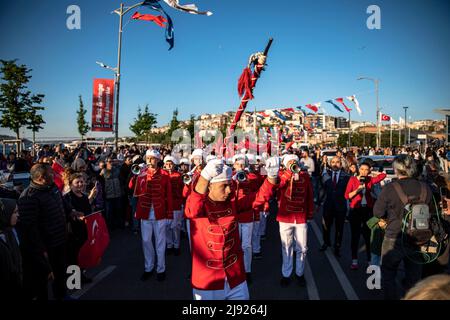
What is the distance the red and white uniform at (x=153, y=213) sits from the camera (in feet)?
17.5

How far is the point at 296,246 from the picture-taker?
505cm

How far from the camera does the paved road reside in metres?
4.56

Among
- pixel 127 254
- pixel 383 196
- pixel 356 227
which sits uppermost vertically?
pixel 383 196

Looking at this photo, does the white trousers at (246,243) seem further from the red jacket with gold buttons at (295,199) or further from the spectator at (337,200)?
the spectator at (337,200)

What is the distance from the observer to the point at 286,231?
200 inches

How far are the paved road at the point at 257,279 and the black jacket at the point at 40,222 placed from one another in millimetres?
1275

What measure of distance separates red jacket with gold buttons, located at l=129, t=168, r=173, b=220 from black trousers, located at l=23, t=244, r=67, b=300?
1605 millimetres

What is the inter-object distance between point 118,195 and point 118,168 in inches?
33.8

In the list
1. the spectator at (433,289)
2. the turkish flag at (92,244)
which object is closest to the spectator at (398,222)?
the spectator at (433,289)

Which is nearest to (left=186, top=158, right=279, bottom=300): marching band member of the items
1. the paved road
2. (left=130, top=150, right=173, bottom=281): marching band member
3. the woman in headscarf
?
the woman in headscarf

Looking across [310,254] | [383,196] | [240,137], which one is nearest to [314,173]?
[240,137]

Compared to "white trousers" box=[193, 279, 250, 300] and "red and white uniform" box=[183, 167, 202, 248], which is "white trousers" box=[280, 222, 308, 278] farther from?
"white trousers" box=[193, 279, 250, 300]

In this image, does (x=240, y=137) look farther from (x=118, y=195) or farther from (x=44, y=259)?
(x=44, y=259)
